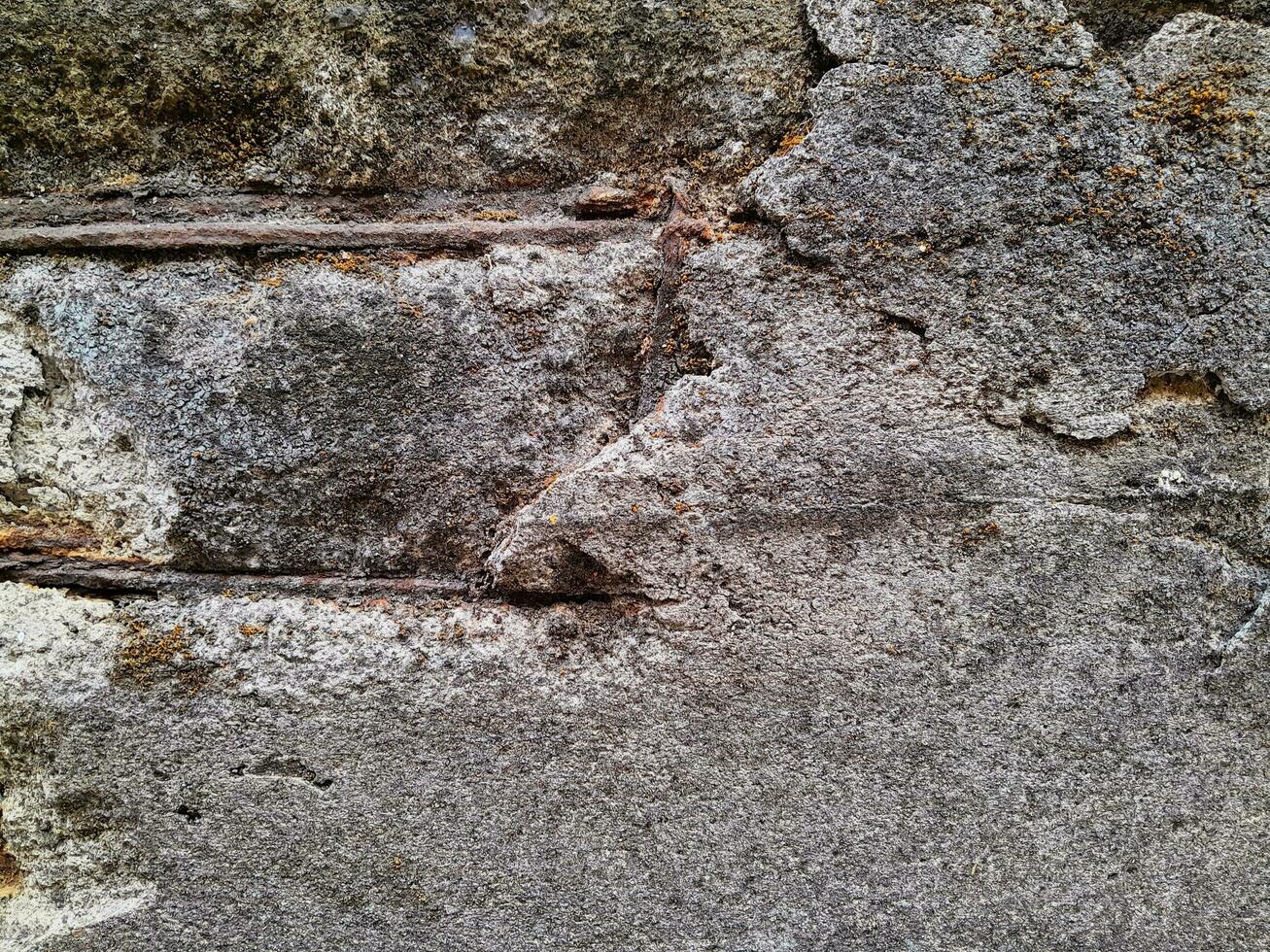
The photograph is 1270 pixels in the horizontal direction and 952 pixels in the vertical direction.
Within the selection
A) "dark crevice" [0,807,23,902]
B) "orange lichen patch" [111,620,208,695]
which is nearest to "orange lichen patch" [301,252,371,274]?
"orange lichen patch" [111,620,208,695]

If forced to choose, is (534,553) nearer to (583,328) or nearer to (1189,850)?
(583,328)

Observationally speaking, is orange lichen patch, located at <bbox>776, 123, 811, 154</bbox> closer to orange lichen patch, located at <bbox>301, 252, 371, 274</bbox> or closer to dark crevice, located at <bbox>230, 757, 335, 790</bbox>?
orange lichen patch, located at <bbox>301, 252, 371, 274</bbox>

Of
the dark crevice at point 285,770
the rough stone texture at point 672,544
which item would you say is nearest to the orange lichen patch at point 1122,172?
the rough stone texture at point 672,544

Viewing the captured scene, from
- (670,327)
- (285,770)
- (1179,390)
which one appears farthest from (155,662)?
(1179,390)

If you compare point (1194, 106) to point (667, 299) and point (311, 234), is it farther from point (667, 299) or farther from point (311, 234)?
point (311, 234)

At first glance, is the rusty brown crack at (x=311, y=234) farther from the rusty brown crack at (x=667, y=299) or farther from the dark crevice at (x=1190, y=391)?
the dark crevice at (x=1190, y=391)

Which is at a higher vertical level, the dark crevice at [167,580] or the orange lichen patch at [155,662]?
the dark crevice at [167,580]

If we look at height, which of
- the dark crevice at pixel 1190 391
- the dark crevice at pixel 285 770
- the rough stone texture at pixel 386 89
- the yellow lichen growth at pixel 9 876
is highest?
the rough stone texture at pixel 386 89

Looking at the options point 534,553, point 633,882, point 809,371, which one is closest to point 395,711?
point 534,553
